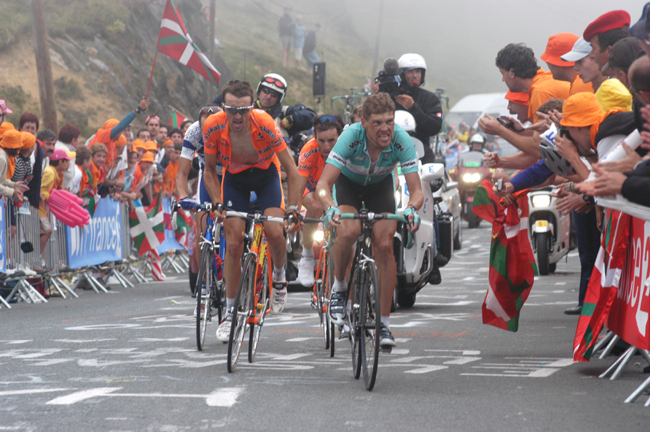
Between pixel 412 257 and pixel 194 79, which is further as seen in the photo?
pixel 194 79

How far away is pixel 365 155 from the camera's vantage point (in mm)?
7395

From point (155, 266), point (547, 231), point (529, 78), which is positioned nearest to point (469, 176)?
point (547, 231)

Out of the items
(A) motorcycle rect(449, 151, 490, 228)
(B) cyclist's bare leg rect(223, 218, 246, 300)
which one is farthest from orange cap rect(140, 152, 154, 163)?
(A) motorcycle rect(449, 151, 490, 228)

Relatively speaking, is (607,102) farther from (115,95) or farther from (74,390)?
(115,95)

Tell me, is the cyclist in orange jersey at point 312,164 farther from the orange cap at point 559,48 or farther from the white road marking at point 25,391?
the white road marking at point 25,391

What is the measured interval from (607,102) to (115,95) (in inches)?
1165

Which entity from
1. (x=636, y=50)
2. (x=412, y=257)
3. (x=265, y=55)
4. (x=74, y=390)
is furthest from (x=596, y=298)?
(x=265, y=55)

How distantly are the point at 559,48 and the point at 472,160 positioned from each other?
1992 cm

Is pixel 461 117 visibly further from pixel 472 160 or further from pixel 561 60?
pixel 561 60

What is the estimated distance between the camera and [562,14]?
352ft

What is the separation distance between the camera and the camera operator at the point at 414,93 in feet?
39.1

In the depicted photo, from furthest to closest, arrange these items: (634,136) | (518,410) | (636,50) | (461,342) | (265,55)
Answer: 1. (265,55)
2. (461,342)
3. (636,50)
4. (634,136)
5. (518,410)

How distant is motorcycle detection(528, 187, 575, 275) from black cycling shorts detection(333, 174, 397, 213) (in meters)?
7.65

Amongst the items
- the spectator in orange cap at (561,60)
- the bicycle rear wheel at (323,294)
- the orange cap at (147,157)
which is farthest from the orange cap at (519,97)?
the orange cap at (147,157)
